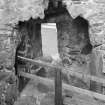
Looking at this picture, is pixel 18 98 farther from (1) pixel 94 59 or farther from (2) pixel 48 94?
(1) pixel 94 59

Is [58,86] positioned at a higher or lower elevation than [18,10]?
lower

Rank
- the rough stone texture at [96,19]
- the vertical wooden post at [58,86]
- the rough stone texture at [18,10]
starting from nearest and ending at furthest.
Result: the vertical wooden post at [58,86]
the rough stone texture at [96,19]
the rough stone texture at [18,10]

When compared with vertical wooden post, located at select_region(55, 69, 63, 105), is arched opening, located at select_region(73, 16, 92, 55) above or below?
above

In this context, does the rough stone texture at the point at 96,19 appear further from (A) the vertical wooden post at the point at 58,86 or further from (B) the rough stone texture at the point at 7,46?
(B) the rough stone texture at the point at 7,46

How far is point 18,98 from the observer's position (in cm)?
453

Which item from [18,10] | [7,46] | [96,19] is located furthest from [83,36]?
[7,46]

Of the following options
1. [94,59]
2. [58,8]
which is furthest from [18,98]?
[58,8]

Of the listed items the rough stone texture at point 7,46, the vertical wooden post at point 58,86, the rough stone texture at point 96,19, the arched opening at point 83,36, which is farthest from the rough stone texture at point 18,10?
the vertical wooden post at point 58,86

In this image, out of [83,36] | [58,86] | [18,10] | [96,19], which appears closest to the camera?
[58,86]

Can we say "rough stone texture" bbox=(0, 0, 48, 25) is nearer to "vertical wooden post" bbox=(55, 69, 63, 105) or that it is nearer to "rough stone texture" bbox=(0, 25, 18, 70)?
"rough stone texture" bbox=(0, 25, 18, 70)

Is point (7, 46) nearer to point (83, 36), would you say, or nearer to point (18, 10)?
point (18, 10)

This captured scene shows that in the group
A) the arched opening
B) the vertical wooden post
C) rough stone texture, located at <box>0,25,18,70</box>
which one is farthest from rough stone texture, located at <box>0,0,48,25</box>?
the vertical wooden post

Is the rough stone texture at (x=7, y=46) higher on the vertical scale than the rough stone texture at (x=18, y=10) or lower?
lower

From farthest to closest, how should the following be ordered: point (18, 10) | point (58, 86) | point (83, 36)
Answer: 1. point (83, 36)
2. point (18, 10)
3. point (58, 86)
